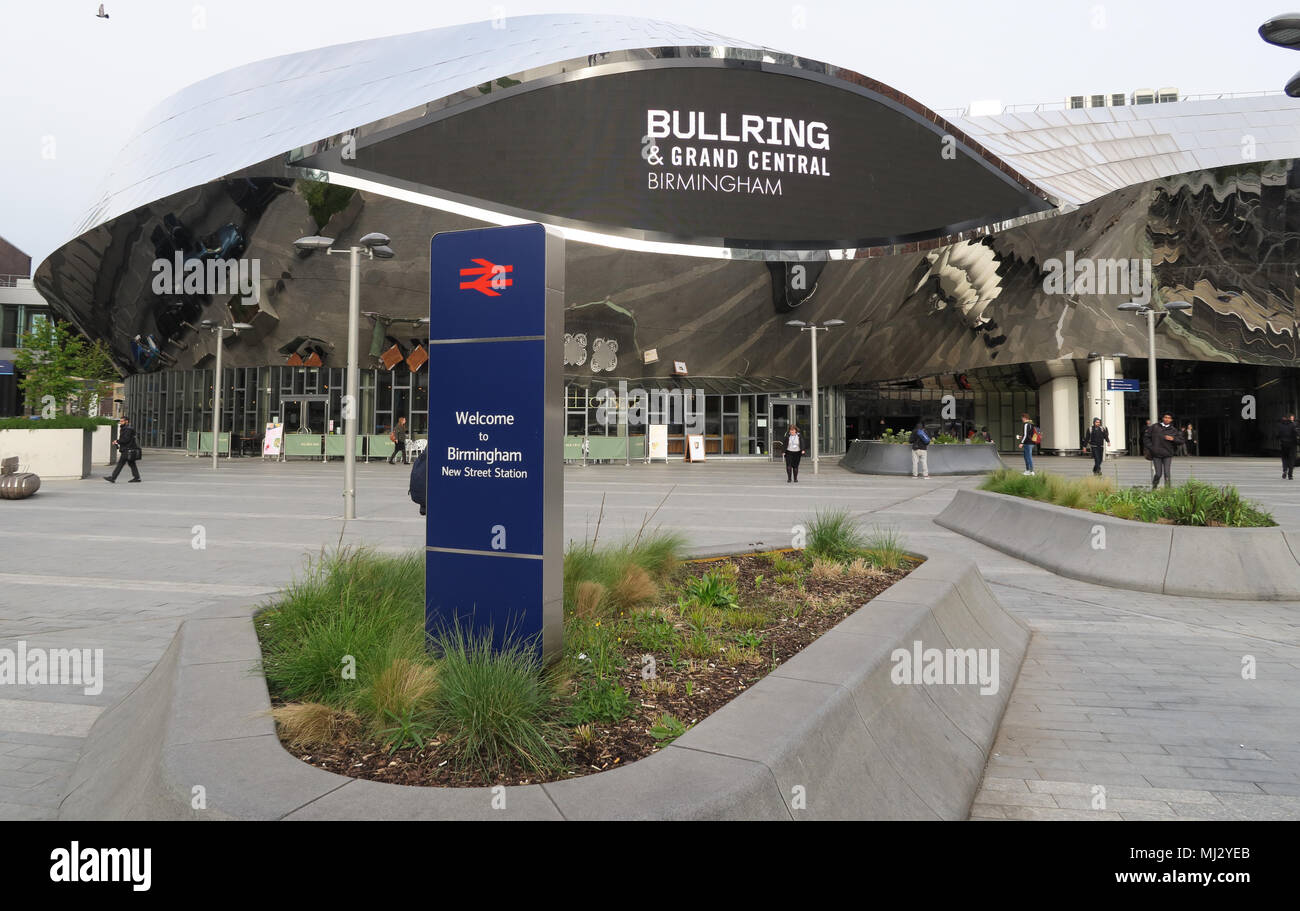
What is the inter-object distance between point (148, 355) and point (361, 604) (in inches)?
1922

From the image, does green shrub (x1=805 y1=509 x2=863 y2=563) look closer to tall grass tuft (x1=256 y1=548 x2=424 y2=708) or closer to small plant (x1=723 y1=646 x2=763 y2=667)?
small plant (x1=723 y1=646 x2=763 y2=667)

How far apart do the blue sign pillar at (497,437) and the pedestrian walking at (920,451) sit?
22992mm

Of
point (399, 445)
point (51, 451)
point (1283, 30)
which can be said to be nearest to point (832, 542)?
point (1283, 30)

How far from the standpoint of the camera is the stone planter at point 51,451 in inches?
928

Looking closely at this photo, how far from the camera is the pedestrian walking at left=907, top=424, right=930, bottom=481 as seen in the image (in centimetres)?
2575

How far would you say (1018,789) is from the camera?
A: 4062mm

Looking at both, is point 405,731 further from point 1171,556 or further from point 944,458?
point 944,458

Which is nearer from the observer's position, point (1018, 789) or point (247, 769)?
point (247, 769)

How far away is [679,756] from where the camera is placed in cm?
298

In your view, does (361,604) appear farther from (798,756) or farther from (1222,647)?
(1222,647)

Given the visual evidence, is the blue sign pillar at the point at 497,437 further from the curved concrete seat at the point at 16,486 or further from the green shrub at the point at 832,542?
the curved concrete seat at the point at 16,486

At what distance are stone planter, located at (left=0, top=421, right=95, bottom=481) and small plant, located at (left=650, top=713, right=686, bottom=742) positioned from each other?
27.1 m

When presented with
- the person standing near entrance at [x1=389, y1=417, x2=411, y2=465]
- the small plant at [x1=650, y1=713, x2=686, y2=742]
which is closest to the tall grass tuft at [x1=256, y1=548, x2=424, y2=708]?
the small plant at [x1=650, y1=713, x2=686, y2=742]
